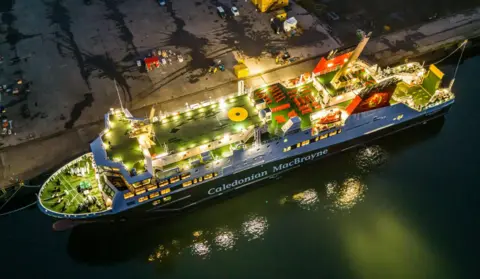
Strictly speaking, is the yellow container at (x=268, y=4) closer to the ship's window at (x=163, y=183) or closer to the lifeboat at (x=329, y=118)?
the lifeboat at (x=329, y=118)

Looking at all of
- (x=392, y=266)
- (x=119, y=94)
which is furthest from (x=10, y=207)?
(x=392, y=266)

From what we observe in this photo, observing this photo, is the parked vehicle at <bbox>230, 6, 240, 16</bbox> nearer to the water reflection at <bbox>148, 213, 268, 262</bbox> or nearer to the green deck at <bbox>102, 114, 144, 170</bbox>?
the green deck at <bbox>102, 114, 144, 170</bbox>

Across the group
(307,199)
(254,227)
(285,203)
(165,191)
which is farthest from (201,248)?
(307,199)

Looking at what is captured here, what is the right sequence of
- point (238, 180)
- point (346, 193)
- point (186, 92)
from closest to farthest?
point (238, 180)
point (346, 193)
point (186, 92)

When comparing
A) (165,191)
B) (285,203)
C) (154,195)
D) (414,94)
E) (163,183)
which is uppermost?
(414,94)

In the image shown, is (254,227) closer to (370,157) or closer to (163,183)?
(163,183)

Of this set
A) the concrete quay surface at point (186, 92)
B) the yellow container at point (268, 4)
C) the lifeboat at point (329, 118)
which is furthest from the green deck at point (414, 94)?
the yellow container at point (268, 4)

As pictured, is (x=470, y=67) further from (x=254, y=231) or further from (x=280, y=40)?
(x=254, y=231)

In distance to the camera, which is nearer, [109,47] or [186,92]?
[186,92]
